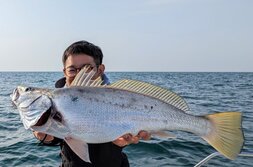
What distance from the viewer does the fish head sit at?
135 inches

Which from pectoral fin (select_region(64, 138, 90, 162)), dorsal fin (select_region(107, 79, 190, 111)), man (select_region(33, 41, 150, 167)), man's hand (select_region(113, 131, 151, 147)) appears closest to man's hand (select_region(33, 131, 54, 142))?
man (select_region(33, 41, 150, 167))

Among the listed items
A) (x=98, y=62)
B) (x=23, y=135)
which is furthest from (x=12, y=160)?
(x=98, y=62)

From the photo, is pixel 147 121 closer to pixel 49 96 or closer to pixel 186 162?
pixel 49 96

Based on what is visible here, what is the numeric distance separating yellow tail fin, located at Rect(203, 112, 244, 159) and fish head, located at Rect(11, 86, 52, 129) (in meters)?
1.74

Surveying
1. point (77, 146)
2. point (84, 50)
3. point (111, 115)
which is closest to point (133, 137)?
point (111, 115)

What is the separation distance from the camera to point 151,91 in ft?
12.5

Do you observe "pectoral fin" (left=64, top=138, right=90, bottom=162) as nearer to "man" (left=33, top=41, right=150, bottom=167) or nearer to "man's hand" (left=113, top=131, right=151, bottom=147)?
"man's hand" (left=113, top=131, right=151, bottom=147)

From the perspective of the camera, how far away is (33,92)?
3.54 m

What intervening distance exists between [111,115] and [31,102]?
0.82 metres

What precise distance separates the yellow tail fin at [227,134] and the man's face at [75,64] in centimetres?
165

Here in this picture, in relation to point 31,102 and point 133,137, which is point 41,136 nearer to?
point 31,102

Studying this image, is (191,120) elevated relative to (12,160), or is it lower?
elevated

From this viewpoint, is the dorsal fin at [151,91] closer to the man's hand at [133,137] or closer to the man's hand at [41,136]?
the man's hand at [133,137]

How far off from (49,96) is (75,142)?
1.75 feet
